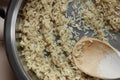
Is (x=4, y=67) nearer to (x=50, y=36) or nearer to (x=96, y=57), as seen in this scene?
(x=50, y=36)

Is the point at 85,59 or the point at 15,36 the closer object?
the point at 15,36

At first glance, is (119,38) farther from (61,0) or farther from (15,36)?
(15,36)

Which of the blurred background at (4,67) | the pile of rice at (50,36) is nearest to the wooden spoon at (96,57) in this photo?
the pile of rice at (50,36)

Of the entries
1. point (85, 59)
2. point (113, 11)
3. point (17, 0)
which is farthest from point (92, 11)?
point (17, 0)

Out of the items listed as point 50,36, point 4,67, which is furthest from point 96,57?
point 4,67

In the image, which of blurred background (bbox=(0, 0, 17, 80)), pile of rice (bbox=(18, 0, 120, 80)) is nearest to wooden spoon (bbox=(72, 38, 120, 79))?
pile of rice (bbox=(18, 0, 120, 80))

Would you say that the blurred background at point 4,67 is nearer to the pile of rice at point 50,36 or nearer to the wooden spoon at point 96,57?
the pile of rice at point 50,36
